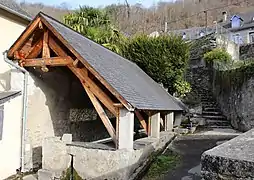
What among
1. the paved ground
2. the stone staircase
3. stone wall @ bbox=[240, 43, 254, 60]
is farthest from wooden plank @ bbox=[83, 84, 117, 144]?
stone wall @ bbox=[240, 43, 254, 60]

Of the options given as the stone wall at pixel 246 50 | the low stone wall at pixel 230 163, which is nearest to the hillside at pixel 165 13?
the stone wall at pixel 246 50

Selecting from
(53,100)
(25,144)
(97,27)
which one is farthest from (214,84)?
(25,144)

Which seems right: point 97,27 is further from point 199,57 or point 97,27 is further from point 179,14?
point 179,14

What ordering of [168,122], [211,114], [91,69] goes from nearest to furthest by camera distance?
[91,69] < [168,122] < [211,114]

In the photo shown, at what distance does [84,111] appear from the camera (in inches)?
408

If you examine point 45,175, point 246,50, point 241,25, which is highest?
point 241,25

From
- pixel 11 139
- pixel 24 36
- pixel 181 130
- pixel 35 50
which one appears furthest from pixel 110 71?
pixel 181 130

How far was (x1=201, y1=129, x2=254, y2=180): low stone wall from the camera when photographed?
1.40 metres

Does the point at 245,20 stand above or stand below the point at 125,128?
above

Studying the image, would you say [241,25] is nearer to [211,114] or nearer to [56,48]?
[211,114]

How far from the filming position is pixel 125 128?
609 cm

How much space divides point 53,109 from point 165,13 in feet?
A: 110

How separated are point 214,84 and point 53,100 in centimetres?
1407

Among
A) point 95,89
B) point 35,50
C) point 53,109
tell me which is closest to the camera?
point 95,89
